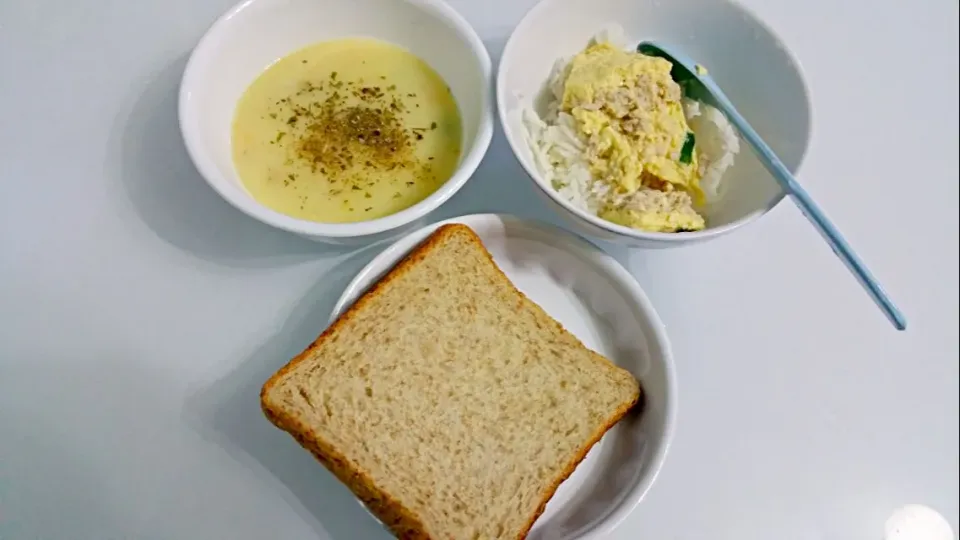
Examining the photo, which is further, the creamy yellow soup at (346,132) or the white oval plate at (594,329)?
the creamy yellow soup at (346,132)

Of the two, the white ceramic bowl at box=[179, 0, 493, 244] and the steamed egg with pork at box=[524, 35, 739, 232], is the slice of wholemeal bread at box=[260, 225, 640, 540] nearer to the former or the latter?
the white ceramic bowl at box=[179, 0, 493, 244]

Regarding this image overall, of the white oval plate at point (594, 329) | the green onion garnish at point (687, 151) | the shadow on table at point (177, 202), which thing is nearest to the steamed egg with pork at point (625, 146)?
the green onion garnish at point (687, 151)

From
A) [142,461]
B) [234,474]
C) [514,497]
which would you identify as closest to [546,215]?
[514,497]


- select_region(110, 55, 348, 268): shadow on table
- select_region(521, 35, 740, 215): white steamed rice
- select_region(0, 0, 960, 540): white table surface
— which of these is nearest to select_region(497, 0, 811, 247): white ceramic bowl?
select_region(521, 35, 740, 215): white steamed rice

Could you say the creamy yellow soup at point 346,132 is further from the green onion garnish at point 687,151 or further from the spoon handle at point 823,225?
the spoon handle at point 823,225

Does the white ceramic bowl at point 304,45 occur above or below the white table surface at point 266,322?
above

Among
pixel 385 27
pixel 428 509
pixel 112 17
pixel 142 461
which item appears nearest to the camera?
pixel 428 509

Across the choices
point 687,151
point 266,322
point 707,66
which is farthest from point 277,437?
point 707,66

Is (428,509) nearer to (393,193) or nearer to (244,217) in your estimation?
(393,193)
